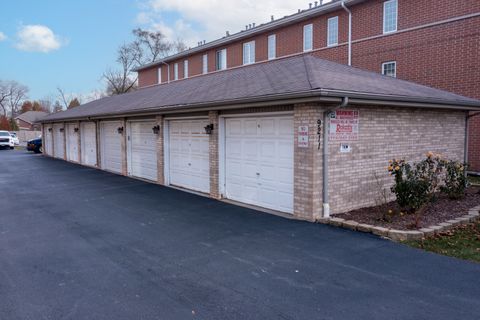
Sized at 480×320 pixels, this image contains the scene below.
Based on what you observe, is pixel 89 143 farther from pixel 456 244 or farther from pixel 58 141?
pixel 456 244

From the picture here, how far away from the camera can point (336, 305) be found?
164 inches

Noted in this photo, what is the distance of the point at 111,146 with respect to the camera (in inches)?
696

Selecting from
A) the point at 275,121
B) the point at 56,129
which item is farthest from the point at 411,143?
the point at 56,129

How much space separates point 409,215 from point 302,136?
2.80 m

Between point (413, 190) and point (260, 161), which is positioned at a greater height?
point (260, 161)

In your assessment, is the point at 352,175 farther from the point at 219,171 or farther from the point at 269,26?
the point at 269,26

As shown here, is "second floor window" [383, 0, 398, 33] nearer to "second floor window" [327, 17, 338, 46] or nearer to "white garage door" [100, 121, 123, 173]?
"second floor window" [327, 17, 338, 46]

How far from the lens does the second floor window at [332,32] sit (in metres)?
20.0

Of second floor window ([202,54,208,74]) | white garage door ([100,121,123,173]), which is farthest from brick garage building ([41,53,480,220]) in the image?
second floor window ([202,54,208,74])

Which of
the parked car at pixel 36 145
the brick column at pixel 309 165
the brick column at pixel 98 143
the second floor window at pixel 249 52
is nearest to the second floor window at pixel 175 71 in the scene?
the second floor window at pixel 249 52

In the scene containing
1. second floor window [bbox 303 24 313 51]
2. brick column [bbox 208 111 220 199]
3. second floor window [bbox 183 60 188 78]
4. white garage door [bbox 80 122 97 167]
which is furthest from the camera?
second floor window [bbox 183 60 188 78]

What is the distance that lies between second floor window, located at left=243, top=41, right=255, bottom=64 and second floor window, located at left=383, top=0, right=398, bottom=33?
1011 cm

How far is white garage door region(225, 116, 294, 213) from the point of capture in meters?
8.53

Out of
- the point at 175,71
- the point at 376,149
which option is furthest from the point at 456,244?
the point at 175,71
